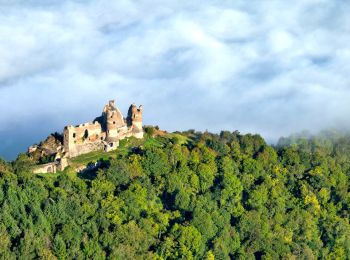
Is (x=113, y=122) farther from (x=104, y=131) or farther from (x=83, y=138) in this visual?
(x=83, y=138)

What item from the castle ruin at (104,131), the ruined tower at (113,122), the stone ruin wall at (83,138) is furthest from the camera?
the ruined tower at (113,122)

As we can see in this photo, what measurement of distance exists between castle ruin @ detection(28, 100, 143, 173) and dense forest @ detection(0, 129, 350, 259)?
1874mm

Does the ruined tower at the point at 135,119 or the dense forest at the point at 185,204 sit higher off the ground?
the ruined tower at the point at 135,119

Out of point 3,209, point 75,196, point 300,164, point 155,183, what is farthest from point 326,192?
point 3,209

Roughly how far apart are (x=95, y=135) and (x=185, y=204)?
13196mm

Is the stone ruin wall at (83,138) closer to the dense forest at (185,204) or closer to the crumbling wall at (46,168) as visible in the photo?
the dense forest at (185,204)

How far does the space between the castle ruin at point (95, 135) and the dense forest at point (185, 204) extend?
187cm

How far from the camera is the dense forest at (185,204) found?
379 ft

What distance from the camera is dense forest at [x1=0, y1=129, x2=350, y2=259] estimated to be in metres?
115

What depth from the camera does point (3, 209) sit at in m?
113

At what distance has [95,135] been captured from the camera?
132 m

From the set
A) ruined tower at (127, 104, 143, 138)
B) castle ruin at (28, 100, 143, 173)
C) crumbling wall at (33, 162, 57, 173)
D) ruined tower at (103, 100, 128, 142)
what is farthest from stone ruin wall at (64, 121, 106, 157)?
ruined tower at (127, 104, 143, 138)

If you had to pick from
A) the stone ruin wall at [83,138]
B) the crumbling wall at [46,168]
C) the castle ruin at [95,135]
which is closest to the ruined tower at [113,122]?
the castle ruin at [95,135]

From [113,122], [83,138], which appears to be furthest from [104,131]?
[83,138]
